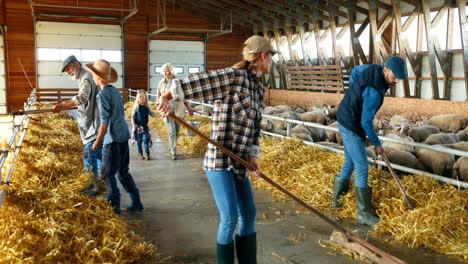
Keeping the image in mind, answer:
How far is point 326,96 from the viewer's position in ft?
62.2

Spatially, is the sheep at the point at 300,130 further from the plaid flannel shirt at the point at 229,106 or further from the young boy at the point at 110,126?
the plaid flannel shirt at the point at 229,106

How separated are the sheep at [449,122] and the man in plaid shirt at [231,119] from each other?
985cm

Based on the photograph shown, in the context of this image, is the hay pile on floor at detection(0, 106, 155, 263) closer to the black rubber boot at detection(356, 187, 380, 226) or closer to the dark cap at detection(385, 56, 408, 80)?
the black rubber boot at detection(356, 187, 380, 226)

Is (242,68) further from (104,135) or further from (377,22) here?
(377,22)

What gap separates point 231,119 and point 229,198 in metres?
0.60

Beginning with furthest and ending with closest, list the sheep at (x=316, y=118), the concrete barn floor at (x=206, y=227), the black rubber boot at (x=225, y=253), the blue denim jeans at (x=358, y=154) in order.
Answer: the sheep at (x=316, y=118), the blue denim jeans at (x=358, y=154), the concrete barn floor at (x=206, y=227), the black rubber boot at (x=225, y=253)

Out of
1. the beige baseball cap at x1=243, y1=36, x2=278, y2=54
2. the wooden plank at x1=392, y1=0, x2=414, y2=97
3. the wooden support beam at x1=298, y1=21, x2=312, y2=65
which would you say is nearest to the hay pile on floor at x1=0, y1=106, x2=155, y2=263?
the beige baseball cap at x1=243, y1=36, x2=278, y2=54

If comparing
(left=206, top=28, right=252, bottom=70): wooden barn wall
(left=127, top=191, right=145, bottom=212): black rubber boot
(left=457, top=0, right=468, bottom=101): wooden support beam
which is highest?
(left=206, top=28, right=252, bottom=70): wooden barn wall

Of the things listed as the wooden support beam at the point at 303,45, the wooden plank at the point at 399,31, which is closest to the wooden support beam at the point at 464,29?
the wooden plank at the point at 399,31

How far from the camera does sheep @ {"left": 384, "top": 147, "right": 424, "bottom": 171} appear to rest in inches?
275

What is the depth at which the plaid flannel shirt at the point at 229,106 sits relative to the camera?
3.00m

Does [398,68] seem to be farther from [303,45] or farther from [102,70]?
[303,45]

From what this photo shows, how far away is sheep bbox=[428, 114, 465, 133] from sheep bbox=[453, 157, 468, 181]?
211 inches

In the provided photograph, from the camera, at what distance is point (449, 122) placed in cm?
1184
